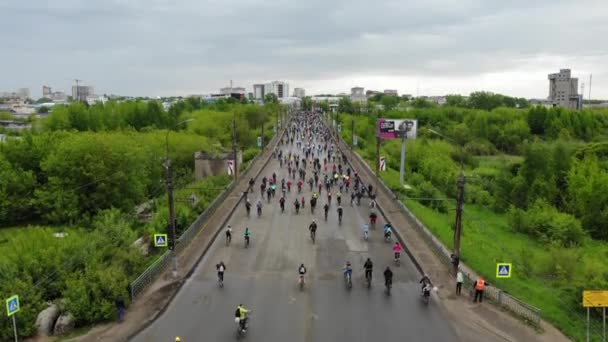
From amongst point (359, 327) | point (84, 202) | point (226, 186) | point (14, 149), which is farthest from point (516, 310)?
point (14, 149)

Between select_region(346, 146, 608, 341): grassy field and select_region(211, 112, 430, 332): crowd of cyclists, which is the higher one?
select_region(211, 112, 430, 332): crowd of cyclists

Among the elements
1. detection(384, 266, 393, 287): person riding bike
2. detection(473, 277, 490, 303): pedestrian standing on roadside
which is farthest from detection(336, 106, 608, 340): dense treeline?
detection(384, 266, 393, 287): person riding bike

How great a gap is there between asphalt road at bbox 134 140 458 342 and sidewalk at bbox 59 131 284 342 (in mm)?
395

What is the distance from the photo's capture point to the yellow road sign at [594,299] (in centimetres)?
1580

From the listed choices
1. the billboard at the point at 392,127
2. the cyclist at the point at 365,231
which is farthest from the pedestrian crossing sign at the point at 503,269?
the billboard at the point at 392,127

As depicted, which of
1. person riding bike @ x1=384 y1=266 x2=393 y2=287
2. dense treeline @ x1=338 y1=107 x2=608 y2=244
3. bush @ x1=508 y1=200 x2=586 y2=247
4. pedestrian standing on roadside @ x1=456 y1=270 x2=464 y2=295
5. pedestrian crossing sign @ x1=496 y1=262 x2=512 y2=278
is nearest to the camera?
pedestrian crossing sign @ x1=496 y1=262 x2=512 y2=278

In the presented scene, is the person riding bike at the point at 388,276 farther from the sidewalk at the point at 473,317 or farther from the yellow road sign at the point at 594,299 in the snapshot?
the yellow road sign at the point at 594,299

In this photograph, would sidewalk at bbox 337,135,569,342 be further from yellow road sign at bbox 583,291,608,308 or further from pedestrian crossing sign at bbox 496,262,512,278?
yellow road sign at bbox 583,291,608,308

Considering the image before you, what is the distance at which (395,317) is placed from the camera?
1805 centimetres

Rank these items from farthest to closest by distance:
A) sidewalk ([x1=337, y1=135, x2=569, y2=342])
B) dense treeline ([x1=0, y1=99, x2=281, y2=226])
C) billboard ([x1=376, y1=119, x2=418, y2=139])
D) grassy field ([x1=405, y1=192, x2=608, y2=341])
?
1. billboard ([x1=376, y1=119, x2=418, y2=139])
2. dense treeline ([x1=0, y1=99, x2=281, y2=226])
3. grassy field ([x1=405, y1=192, x2=608, y2=341])
4. sidewalk ([x1=337, y1=135, x2=569, y2=342])

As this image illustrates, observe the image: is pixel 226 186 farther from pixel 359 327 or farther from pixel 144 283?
pixel 359 327

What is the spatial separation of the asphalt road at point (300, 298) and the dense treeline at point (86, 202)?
3.08 metres

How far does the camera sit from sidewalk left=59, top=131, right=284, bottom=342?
55.1ft

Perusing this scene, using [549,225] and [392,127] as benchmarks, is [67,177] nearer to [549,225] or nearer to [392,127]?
[392,127]
